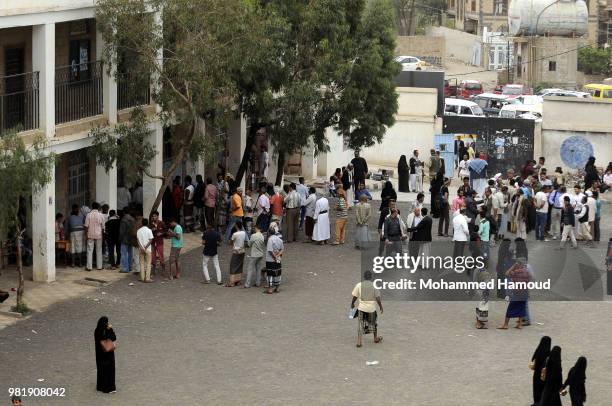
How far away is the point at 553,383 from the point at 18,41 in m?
13.5

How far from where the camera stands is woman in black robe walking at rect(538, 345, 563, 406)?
19.2m

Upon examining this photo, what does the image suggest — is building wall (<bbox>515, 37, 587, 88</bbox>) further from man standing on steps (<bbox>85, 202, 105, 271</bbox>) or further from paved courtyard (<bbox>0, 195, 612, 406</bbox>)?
man standing on steps (<bbox>85, 202, 105, 271</bbox>)

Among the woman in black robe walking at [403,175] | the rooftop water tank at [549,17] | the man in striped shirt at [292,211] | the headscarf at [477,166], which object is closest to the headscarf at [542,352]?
the man in striped shirt at [292,211]

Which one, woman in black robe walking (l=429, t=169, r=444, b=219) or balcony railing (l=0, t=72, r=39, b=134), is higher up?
balcony railing (l=0, t=72, r=39, b=134)

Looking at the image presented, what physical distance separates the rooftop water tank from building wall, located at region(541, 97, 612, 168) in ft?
87.1

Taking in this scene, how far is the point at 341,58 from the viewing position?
31.5m

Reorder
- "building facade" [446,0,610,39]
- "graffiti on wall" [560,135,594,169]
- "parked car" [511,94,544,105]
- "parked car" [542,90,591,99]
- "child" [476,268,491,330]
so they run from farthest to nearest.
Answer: "building facade" [446,0,610,39]
"parked car" [542,90,591,99]
"parked car" [511,94,544,105]
"graffiti on wall" [560,135,594,169]
"child" [476,268,491,330]

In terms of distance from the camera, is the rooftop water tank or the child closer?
the child

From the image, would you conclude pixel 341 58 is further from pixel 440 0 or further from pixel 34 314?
pixel 440 0

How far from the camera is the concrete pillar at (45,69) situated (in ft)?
85.9

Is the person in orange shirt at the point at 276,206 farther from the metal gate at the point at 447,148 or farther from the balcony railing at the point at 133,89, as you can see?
the metal gate at the point at 447,148

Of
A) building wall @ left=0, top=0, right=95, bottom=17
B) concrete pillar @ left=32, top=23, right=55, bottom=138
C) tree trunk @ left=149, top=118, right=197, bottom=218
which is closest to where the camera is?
building wall @ left=0, top=0, right=95, bottom=17

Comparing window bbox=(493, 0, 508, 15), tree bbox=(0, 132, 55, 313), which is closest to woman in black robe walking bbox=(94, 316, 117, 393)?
tree bbox=(0, 132, 55, 313)

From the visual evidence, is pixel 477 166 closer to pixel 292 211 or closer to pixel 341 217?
pixel 341 217
